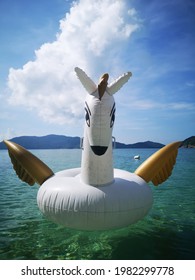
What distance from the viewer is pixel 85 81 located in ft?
15.1

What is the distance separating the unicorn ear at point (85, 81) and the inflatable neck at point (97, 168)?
0.88 metres

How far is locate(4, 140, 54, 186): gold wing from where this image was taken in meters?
5.18

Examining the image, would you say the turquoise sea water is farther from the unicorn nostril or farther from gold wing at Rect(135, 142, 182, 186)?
the unicorn nostril

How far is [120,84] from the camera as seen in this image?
473 centimetres

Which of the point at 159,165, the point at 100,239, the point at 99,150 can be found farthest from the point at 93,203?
the point at 159,165

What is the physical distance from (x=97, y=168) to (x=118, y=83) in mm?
1463

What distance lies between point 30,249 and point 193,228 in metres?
3.22

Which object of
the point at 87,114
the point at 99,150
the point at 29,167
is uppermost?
the point at 87,114

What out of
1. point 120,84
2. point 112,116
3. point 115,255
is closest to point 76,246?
point 115,255

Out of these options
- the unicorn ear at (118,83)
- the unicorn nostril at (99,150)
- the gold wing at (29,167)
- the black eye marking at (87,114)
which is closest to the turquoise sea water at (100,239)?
the gold wing at (29,167)

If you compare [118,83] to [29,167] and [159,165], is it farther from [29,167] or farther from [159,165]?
[29,167]

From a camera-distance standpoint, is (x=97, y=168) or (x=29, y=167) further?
(x=29, y=167)

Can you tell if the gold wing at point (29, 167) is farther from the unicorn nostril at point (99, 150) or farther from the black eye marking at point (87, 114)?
the black eye marking at point (87, 114)

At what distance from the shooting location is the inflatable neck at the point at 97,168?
15.1 ft
